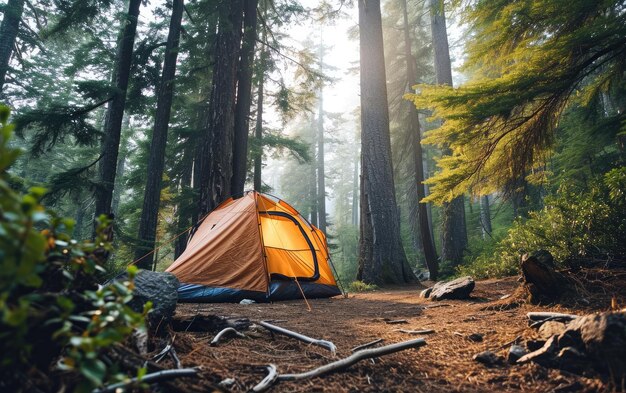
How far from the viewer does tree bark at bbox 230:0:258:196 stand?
856cm

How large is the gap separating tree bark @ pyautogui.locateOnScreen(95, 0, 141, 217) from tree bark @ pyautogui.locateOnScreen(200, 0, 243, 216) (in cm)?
231

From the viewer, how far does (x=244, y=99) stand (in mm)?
9133

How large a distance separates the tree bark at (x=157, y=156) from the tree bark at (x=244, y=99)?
186cm

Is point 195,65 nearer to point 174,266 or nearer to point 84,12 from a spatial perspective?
point 84,12

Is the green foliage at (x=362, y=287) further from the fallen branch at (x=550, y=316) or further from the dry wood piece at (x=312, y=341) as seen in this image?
the dry wood piece at (x=312, y=341)

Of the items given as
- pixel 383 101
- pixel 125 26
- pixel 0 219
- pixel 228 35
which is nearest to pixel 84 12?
pixel 125 26

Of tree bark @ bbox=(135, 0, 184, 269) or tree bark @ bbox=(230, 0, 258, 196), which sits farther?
tree bark @ bbox=(230, 0, 258, 196)

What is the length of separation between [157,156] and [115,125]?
124 cm

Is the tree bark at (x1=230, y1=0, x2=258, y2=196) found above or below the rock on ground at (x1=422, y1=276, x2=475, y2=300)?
above

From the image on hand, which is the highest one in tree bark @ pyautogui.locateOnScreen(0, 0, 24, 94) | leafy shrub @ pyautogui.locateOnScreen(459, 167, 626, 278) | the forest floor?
tree bark @ pyautogui.locateOnScreen(0, 0, 24, 94)

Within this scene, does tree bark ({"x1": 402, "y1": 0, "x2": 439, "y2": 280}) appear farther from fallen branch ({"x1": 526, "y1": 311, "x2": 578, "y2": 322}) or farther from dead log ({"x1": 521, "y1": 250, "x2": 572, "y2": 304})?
fallen branch ({"x1": 526, "y1": 311, "x2": 578, "y2": 322})

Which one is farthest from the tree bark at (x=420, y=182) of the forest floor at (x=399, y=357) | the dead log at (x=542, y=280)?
the forest floor at (x=399, y=357)

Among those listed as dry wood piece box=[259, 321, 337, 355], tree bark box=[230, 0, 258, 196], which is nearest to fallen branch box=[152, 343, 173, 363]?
dry wood piece box=[259, 321, 337, 355]

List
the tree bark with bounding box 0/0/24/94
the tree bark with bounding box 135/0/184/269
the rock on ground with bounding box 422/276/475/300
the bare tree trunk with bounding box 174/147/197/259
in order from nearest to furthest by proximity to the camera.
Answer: the rock on ground with bounding box 422/276/475/300
the tree bark with bounding box 135/0/184/269
the bare tree trunk with bounding box 174/147/197/259
the tree bark with bounding box 0/0/24/94
